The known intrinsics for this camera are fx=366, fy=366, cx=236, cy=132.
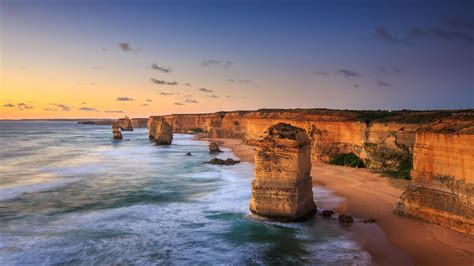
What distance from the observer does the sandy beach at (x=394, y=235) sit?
11.9 metres

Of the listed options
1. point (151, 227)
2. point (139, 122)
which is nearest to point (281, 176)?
point (151, 227)

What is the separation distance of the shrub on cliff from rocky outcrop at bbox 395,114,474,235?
49.9 feet

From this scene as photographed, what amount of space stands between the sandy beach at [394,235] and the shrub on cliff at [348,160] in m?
8.98

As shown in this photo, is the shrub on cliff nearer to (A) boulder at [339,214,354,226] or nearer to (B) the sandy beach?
(B) the sandy beach

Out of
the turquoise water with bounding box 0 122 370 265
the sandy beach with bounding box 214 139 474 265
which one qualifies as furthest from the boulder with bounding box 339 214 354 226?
the turquoise water with bounding box 0 122 370 265

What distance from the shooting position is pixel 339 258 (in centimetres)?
1239

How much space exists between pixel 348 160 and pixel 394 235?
18.8 meters

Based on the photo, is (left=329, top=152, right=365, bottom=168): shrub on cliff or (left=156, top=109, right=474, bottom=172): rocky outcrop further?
(left=329, top=152, right=365, bottom=168): shrub on cliff

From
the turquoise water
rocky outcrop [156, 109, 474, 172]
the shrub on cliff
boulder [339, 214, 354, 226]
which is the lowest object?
the turquoise water

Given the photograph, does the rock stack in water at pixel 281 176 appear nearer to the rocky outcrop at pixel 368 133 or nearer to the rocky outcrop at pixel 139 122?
the rocky outcrop at pixel 368 133

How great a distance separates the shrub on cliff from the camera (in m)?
31.1

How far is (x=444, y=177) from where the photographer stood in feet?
46.9

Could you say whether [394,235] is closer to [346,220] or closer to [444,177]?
[346,220]

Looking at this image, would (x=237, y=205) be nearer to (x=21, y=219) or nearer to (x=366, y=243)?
(x=366, y=243)
